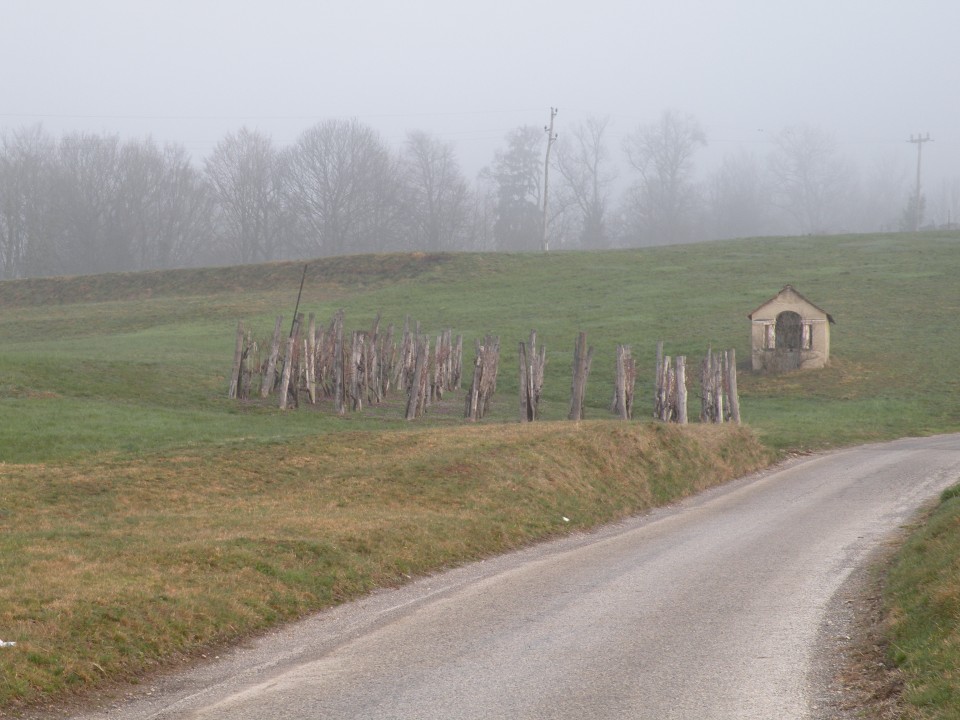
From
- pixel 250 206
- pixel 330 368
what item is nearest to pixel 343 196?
pixel 250 206

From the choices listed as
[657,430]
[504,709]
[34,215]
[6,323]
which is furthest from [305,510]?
[34,215]

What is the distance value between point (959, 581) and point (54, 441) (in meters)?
15.6

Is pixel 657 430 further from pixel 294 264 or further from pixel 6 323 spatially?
pixel 294 264

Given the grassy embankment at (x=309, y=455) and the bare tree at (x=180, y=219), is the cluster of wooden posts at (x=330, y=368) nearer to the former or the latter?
the grassy embankment at (x=309, y=455)

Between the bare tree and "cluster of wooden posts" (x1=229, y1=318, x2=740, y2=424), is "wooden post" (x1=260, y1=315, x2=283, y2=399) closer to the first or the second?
"cluster of wooden posts" (x1=229, y1=318, x2=740, y2=424)

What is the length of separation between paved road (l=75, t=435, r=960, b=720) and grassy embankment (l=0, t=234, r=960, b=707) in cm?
80

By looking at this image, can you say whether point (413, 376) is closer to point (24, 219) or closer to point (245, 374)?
point (245, 374)

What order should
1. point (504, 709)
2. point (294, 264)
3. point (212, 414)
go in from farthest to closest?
1. point (294, 264)
2. point (212, 414)
3. point (504, 709)

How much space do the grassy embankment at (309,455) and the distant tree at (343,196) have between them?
1751 inches

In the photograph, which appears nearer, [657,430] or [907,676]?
[907,676]

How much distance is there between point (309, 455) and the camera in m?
18.3

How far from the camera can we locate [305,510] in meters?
14.3

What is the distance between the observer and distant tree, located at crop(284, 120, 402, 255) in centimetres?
10188

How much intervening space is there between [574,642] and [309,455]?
10.0 meters
